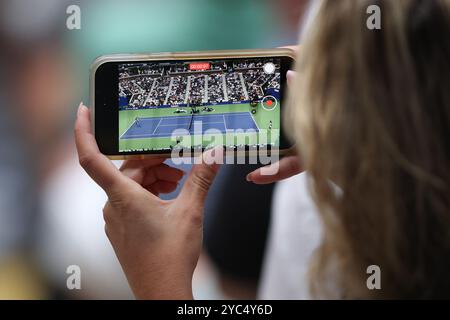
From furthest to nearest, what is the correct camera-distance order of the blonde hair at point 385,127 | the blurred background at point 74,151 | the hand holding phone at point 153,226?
the blurred background at point 74,151
the hand holding phone at point 153,226
the blonde hair at point 385,127

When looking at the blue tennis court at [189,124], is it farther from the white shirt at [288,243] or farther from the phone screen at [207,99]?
the white shirt at [288,243]

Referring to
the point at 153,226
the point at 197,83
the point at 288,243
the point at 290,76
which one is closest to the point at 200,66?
the point at 197,83

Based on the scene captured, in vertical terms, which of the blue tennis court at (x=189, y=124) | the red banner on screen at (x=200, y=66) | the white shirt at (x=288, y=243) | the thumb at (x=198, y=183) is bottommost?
the white shirt at (x=288, y=243)

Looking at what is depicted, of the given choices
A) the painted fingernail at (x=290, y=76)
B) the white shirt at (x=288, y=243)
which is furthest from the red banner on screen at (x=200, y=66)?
the white shirt at (x=288, y=243)

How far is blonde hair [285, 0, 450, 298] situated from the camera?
64 centimetres

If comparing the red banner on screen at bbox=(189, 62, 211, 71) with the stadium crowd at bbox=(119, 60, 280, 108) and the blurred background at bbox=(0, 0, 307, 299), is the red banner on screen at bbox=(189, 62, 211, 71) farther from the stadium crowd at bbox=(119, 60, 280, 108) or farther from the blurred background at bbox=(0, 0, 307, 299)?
the blurred background at bbox=(0, 0, 307, 299)

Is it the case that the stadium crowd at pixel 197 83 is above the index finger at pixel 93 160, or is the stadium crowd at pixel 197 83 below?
above

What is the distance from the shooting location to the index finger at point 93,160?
2.63 ft

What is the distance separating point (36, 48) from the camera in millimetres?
991

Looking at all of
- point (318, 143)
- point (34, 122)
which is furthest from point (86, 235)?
point (318, 143)

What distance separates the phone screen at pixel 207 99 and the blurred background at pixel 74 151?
0.13 m

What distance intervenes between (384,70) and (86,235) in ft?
2.02

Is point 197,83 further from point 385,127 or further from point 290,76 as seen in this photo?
point 385,127

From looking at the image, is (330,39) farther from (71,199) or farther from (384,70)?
(71,199)
